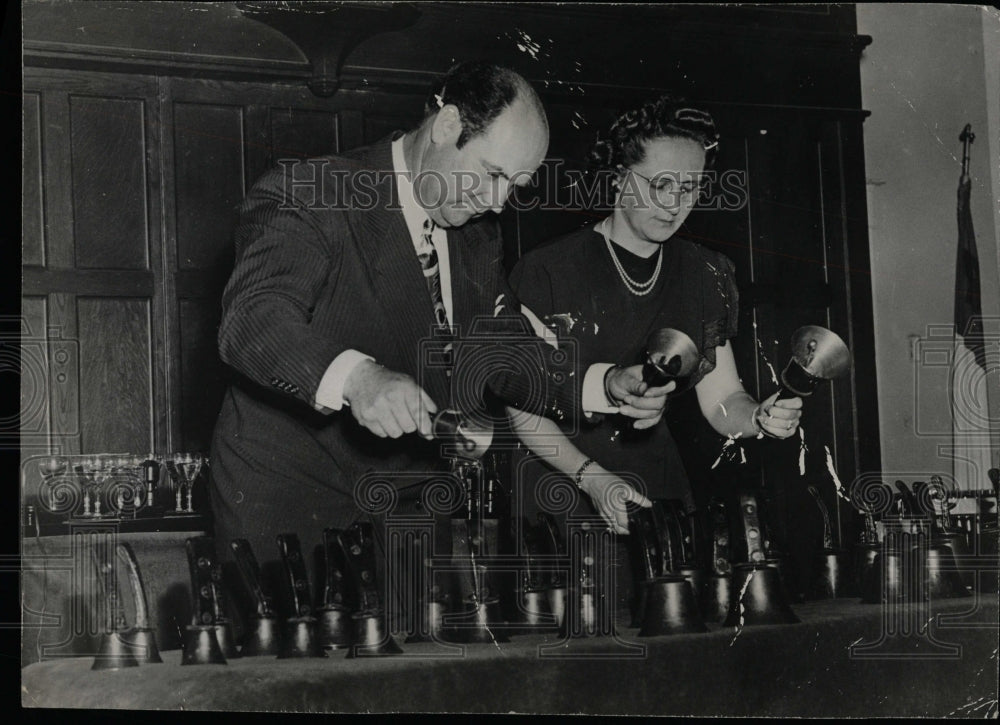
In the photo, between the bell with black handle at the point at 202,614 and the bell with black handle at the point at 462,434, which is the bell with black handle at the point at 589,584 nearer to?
the bell with black handle at the point at 462,434

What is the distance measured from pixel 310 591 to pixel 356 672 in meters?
0.23

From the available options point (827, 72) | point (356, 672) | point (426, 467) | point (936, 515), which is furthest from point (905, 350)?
point (356, 672)

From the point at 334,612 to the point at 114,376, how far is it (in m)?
0.84

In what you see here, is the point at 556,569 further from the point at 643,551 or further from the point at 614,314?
the point at 614,314

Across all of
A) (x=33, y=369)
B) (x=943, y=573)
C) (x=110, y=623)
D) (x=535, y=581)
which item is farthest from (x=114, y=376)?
(x=943, y=573)

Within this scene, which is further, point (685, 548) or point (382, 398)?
point (685, 548)

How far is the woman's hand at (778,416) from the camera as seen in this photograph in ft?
9.96

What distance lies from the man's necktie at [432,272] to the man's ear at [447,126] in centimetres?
20

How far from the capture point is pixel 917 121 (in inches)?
123

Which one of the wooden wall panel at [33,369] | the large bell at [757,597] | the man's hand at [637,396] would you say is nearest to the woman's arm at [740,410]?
the man's hand at [637,396]

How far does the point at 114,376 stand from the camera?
2912 mm

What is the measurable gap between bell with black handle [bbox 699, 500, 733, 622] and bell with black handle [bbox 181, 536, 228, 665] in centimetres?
113

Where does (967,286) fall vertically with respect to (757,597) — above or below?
above

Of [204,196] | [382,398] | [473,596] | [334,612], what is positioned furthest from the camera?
[204,196]
